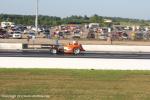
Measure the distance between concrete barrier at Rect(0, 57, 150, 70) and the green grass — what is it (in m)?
0.71

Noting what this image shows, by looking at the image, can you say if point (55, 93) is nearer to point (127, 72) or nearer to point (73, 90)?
point (73, 90)

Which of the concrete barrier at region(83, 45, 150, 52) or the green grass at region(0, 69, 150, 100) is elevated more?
the green grass at region(0, 69, 150, 100)

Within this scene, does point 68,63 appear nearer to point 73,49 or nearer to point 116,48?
point 73,49

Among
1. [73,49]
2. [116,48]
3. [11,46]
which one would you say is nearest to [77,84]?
[73,49]

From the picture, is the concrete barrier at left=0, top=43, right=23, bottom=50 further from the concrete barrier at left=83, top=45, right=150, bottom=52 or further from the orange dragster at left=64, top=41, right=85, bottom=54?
the concrete barrier at left=83, top=45, right=150, bottom=52

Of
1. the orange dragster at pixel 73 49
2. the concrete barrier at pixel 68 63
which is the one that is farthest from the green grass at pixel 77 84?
the orange dragster at pixel 73 49

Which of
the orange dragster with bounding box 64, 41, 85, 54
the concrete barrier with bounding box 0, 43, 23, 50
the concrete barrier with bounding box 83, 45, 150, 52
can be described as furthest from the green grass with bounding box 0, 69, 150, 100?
the concrete barrier with bounding box 83, 45, 150, 52

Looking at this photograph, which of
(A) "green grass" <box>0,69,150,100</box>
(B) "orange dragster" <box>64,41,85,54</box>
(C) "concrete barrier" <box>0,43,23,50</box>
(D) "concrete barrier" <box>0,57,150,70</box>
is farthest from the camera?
(C) "concrete barrier" <box>0,43,23,50</box>

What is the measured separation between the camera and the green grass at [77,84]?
1833 cm

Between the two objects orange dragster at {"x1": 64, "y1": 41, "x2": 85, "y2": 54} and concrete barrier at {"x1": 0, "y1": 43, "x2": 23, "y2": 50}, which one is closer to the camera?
orange dragster at {"x1": 64, "y1": 41, "x2": 85, "y2": 54}

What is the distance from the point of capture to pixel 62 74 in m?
27.2

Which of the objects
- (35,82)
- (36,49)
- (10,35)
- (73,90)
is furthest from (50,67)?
(10,35)

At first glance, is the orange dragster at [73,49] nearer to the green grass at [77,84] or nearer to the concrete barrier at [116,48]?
the concrete barrier at [116,48]

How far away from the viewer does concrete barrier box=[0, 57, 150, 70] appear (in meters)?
29.2
